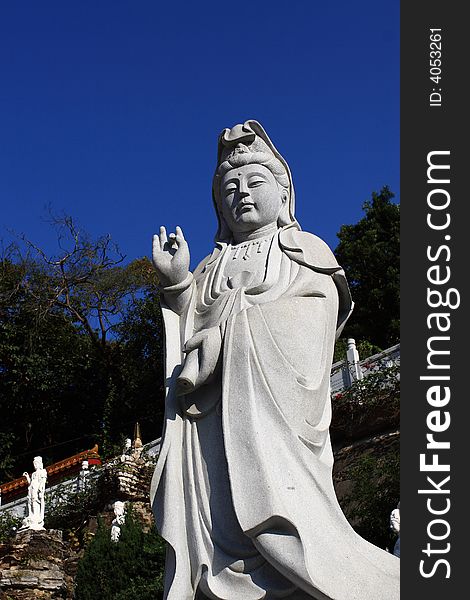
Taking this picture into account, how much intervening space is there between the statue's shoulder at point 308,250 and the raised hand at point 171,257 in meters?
0.58

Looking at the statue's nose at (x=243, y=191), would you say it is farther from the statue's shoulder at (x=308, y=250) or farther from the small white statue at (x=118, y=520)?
the small white statue at (x=118, y=520)

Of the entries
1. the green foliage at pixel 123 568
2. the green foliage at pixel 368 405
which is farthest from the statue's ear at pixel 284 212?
the green foliage at pixel 368 405

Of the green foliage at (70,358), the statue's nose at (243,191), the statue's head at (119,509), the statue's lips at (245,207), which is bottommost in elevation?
the statue's lips at (245,207)

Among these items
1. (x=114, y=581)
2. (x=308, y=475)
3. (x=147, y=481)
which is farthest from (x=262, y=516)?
(x=147, y=481)

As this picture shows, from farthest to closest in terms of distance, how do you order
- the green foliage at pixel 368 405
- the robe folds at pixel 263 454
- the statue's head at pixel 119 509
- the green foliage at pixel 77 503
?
the green foliage at pixel 77 503 < the green foliage at pixel 368 405 < the statue's head at pixel 119 509 < the robe folds at pixel 263 454

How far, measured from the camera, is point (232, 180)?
5.04 meters

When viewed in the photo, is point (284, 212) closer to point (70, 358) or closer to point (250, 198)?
point (250, 198)

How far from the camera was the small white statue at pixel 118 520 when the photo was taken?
11.7m

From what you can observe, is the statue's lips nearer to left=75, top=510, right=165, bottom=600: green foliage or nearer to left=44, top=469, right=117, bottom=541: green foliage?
left=75, top=510, right=165, bottom=600: green foliage

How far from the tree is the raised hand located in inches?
718

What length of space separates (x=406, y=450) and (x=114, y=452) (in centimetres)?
1875

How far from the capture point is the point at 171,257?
4.81 metres

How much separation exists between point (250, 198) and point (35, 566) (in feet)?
34.4

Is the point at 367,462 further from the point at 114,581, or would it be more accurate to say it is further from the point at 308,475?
the point at 308,475
